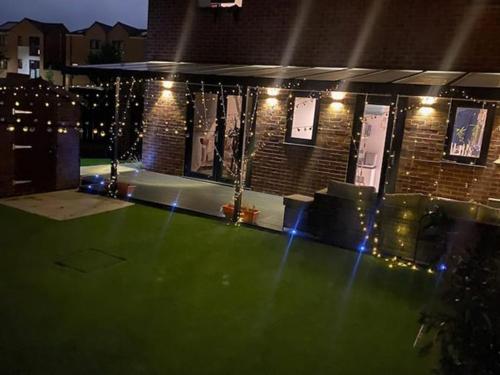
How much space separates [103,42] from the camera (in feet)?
145

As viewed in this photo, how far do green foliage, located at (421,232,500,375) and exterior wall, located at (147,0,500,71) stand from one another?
24.7 feet

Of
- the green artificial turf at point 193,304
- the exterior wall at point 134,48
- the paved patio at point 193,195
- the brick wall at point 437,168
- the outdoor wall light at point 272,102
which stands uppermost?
the exterior wall at point 134,48

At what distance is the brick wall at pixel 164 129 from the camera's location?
11.7 m

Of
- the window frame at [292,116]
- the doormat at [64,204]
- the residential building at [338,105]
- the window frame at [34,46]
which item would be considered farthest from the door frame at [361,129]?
the window frame at [34,46]

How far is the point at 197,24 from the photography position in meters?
11.4

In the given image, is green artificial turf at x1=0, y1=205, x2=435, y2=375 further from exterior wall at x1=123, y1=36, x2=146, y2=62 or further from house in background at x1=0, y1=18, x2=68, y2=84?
house in background at x1=0, y1=18, x2=68, y2=84

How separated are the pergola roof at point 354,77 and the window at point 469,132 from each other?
0.66 m

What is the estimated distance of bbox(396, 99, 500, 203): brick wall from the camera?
8.30 m

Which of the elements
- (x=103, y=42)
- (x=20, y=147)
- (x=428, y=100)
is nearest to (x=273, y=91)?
(x=428, y=100)

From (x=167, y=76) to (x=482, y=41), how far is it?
231 inches

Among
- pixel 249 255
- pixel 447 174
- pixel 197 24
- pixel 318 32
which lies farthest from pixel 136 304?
pixel 197 24

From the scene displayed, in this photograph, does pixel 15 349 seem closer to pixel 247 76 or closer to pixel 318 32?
pixel 247 76

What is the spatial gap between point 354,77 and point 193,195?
4.27 metres

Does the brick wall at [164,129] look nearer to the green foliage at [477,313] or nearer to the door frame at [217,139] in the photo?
the door frame at [217,139]
